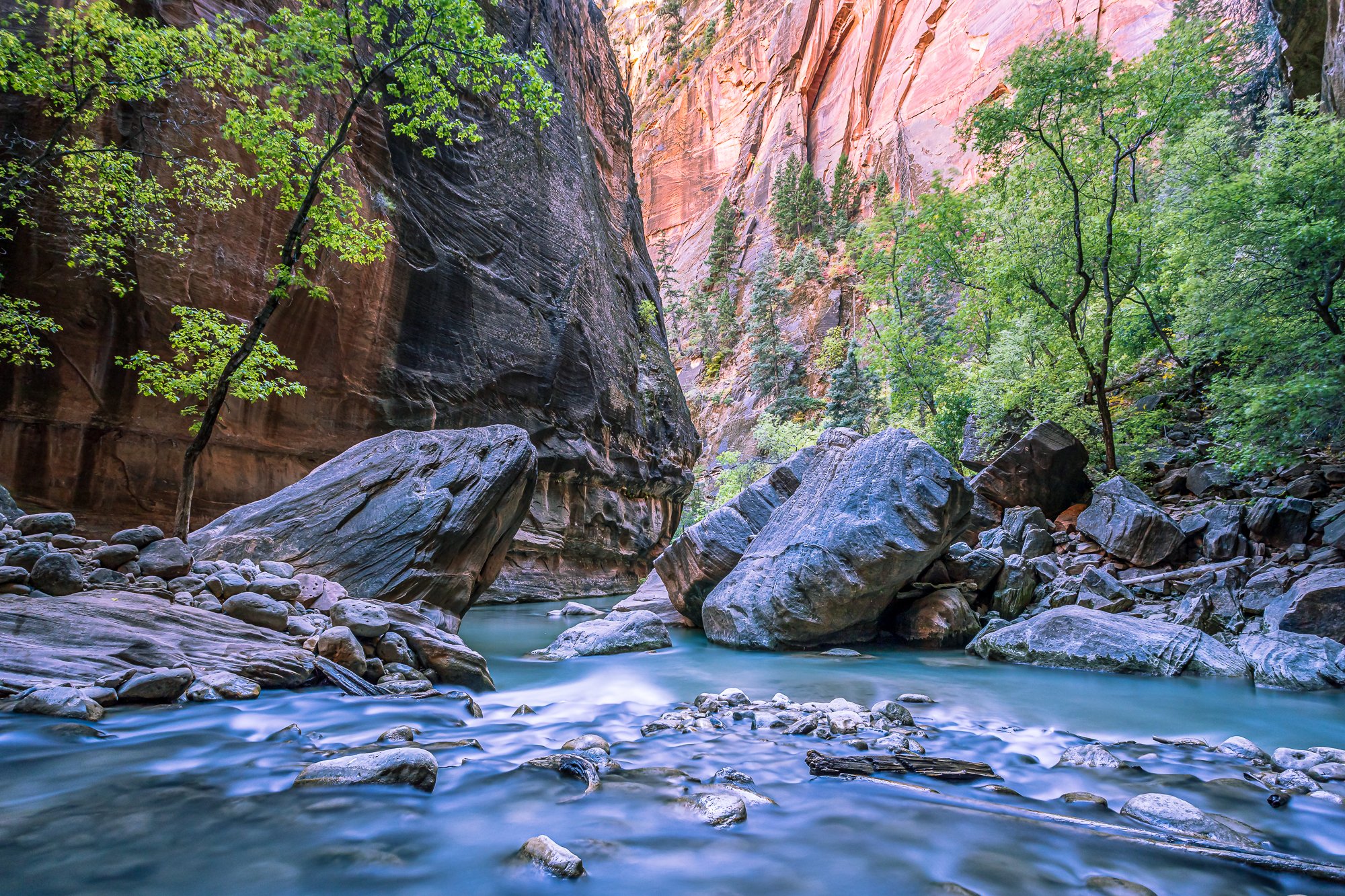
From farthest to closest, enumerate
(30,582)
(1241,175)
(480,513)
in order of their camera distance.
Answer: (1241,175), (480,513), (30,582)

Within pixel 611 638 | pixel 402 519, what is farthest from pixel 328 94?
pixel 611 638

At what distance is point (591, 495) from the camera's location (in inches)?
854

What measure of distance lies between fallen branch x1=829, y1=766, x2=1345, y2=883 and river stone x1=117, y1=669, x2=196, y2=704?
4.53 meters

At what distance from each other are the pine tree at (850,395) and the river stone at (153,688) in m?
35.1

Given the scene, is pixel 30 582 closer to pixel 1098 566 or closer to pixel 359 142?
pixel 359 142

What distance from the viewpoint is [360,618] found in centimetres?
527

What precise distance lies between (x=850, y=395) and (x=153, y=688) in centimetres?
3726

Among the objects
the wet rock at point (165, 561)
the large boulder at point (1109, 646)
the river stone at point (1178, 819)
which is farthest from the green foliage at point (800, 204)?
the river stone at point (1178, 819)

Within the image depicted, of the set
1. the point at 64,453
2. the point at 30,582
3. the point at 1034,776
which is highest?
the point at 64,453

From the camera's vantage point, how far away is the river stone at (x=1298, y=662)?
6195 millimetres

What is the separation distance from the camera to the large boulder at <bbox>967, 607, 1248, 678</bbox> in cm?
688

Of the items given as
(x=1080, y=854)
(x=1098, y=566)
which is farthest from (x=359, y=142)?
(x=1098, y=566)

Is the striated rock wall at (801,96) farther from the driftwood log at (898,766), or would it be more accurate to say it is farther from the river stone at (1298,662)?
the driftwood log at (898,766)

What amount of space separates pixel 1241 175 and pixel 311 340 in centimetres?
1848
